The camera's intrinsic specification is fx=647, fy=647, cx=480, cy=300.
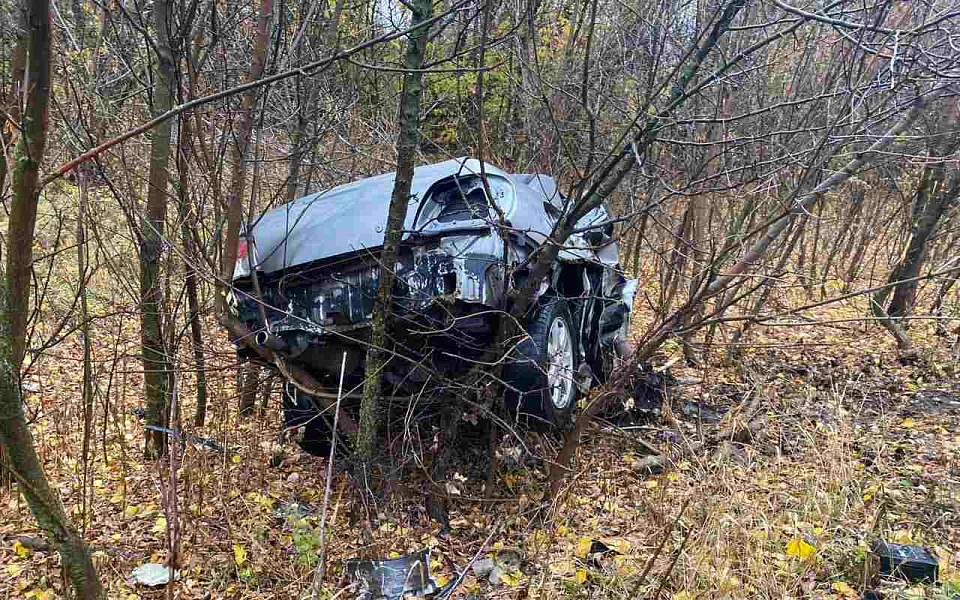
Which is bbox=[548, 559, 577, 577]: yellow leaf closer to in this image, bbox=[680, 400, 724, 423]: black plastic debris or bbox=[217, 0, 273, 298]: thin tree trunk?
bbox=[680, 400, 724, 423]: black plastic debris

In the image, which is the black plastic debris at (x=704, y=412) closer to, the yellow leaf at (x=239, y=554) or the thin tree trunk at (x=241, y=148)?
the yellow leaf at (x=239, y=554)

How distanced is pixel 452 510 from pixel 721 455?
165 centimetres

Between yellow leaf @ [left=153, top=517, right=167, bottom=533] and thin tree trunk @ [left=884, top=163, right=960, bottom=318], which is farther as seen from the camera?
thin tree trunk @ [left=884, top=163, right=960, bottom=318]

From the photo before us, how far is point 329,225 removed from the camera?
4.04 meters

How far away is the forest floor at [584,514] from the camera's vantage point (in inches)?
124

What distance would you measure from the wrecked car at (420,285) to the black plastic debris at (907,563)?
5.93 ft

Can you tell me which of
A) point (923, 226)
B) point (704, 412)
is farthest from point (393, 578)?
point (923, 226)

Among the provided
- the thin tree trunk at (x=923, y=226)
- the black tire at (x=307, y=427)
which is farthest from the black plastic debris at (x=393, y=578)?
the thin tree trunk at (x=923, y=226)

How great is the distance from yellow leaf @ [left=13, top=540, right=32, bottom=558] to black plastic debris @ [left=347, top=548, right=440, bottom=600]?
1786mm

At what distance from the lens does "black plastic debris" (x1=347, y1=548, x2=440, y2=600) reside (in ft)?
10.3

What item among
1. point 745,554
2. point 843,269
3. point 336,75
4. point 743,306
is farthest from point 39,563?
point 843,269

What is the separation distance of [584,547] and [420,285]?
1.69 metres

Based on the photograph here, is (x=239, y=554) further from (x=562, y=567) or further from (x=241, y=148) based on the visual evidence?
(x=241, y=148)

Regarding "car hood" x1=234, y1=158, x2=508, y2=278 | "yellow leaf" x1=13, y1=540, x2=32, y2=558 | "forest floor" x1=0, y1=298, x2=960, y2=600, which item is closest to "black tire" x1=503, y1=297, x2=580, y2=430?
"forest floor" x1=0, y1=298, x2=960, y2=600
